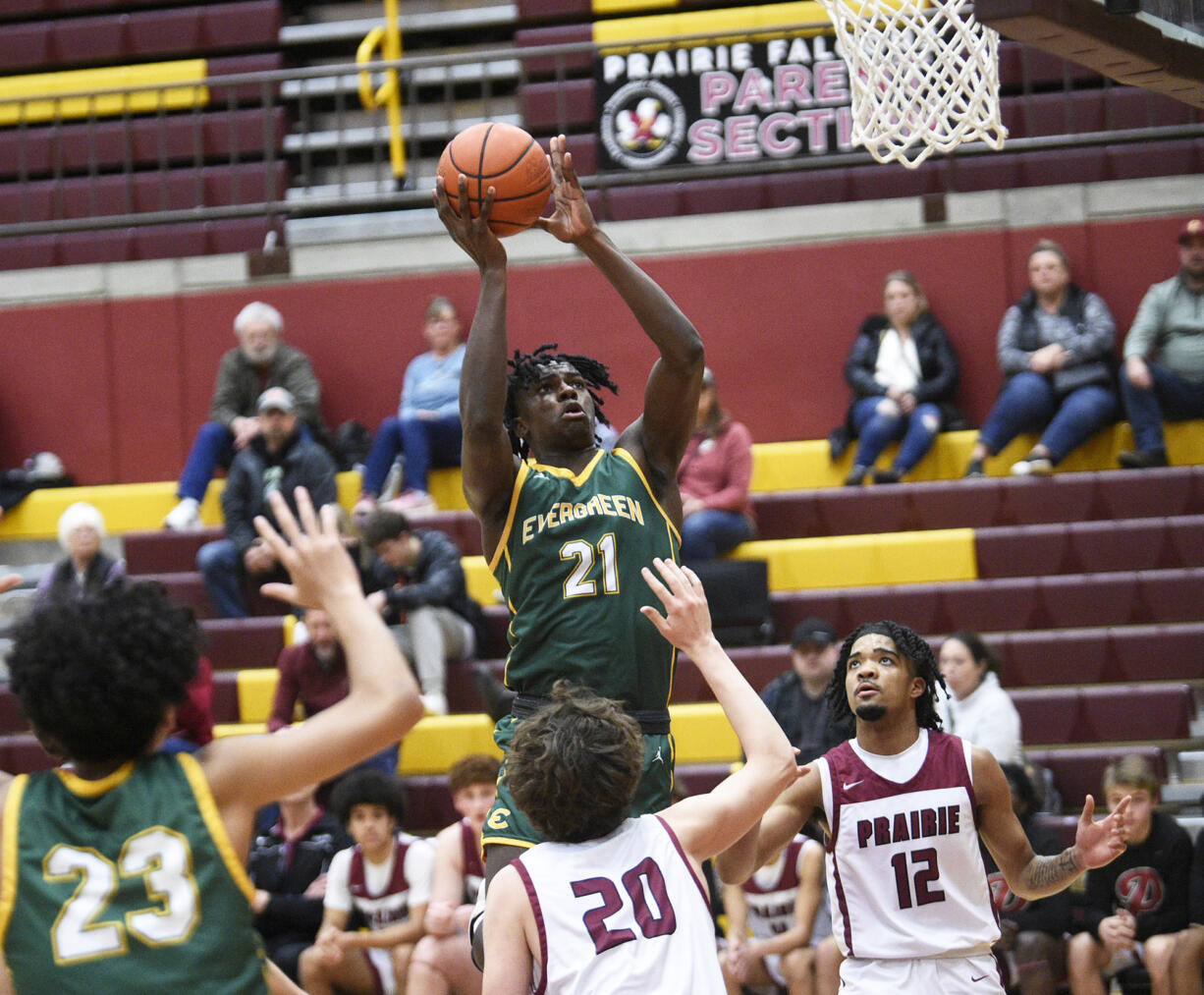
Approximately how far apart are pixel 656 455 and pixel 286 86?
847cm

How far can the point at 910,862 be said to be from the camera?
457 centimetres

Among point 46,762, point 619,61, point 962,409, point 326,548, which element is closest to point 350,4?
point 619,61

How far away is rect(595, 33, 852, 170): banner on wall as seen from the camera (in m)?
9.99

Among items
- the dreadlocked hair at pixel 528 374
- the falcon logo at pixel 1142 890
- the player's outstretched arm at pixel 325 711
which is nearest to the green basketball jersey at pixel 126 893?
the player's outstretched arm at pixel 325 711

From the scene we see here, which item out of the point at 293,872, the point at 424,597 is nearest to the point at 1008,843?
the point at 293,872

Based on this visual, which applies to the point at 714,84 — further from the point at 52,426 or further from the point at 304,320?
the point at 52,426

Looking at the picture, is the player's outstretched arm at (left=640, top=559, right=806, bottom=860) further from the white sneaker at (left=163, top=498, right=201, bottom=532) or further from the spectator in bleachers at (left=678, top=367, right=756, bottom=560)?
the white sneaker at (left=163, top=498, right=201, bottom=532)

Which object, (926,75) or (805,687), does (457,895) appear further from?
(926,75)

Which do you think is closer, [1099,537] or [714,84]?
[1099,537]

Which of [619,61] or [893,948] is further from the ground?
[619,61]

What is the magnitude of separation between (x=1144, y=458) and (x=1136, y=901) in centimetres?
310

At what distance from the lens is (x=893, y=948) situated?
14.9 ft

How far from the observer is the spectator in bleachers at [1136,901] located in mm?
6500

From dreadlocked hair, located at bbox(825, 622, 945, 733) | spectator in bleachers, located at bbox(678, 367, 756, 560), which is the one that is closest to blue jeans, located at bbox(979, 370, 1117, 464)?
spectator in bleachers, located at bbox(678, 367, 756, 560)
